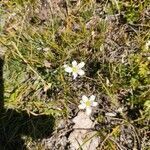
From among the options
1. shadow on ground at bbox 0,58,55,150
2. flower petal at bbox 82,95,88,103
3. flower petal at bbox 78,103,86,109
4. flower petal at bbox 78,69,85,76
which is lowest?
shadow on ground at bbox 0,58,55,150

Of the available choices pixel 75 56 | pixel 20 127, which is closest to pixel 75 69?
pixel 75 56

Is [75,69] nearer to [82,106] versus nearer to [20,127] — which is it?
[82,106]

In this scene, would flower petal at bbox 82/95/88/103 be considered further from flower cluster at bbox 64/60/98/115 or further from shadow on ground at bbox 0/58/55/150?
shadow on ground at bbox 0/58/55/150

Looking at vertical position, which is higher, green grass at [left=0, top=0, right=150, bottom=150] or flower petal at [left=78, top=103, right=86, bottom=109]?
green grass at [left=0, top=0, right=150, bottom=150]

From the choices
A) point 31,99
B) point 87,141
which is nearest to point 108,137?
point 87,141

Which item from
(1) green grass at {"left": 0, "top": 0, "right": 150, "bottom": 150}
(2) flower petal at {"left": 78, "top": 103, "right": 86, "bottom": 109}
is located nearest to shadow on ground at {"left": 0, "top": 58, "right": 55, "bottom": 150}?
(1) green grass at {"left": 0, "top": 0, "right": 150, "bottom": 150}

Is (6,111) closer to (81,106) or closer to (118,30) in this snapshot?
(81,106)
